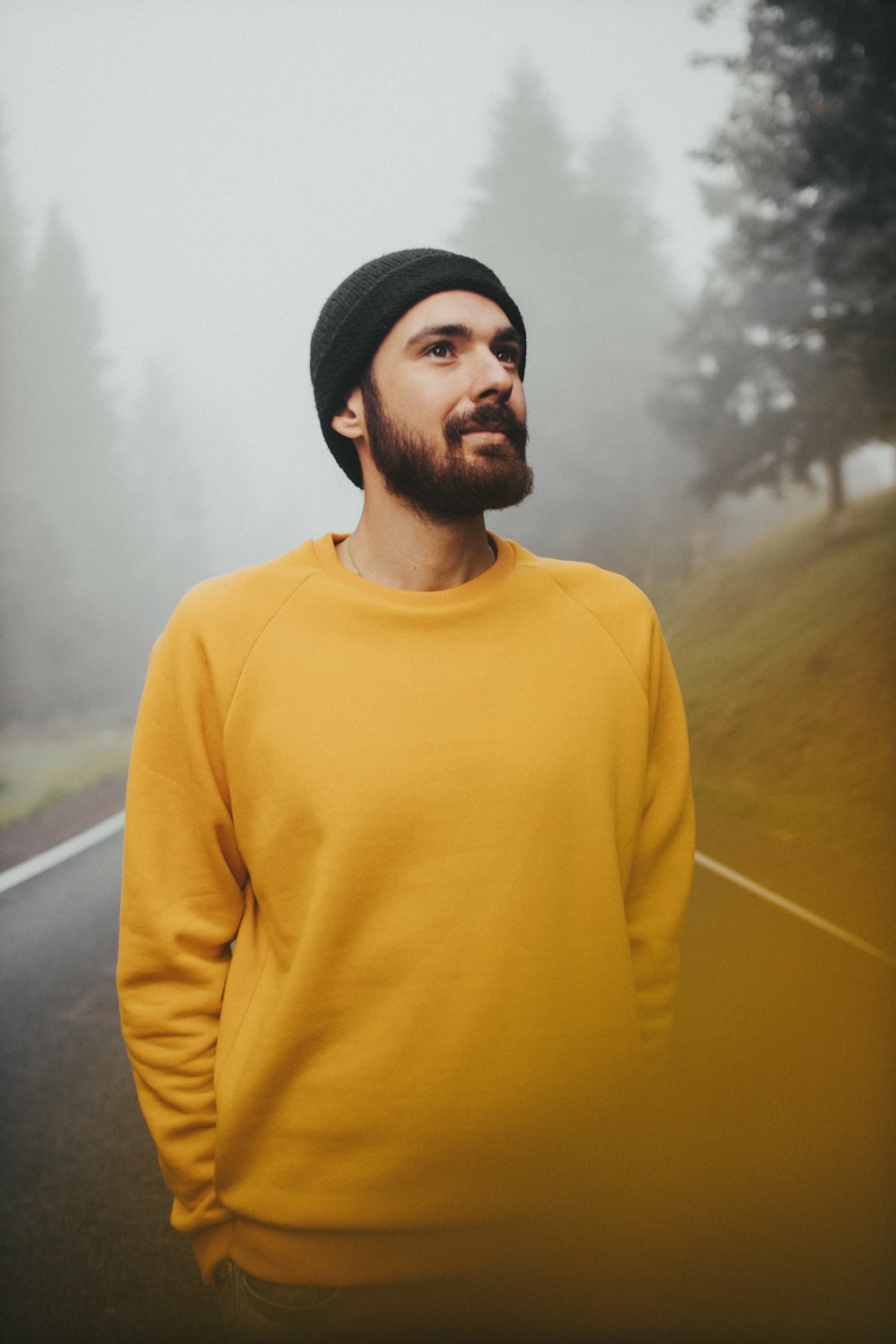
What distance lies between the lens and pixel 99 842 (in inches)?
277

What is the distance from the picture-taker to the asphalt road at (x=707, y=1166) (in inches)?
83.0

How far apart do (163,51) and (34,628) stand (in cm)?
1648

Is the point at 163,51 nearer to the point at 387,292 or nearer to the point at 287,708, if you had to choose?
the point at 387,292

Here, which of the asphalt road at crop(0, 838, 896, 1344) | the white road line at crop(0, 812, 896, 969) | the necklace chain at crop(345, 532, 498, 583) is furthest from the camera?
the white road line at crop(0, 812, 896, 969)

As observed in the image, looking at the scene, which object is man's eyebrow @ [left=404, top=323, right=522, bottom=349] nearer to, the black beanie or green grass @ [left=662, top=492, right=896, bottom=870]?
the black beanie

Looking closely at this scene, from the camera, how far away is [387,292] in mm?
1639

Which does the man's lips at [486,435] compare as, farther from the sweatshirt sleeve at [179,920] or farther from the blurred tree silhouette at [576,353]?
the blurred tree silhouette at [576,353]

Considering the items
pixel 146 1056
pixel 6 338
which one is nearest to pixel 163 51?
pixel 146 1056

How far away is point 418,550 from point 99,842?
21.4 ft

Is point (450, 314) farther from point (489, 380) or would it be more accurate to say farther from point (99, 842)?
point (99, 842)

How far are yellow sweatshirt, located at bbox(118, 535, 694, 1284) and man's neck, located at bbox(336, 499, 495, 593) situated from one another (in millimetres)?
83

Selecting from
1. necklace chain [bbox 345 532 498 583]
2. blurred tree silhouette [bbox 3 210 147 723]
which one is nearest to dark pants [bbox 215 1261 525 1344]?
necklace chain [bbox 345 532 498 583]

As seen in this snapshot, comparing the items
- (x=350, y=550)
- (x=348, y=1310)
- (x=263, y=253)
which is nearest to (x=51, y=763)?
(x=263, y=253)

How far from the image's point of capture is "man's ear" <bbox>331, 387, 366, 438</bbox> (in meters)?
1.79
